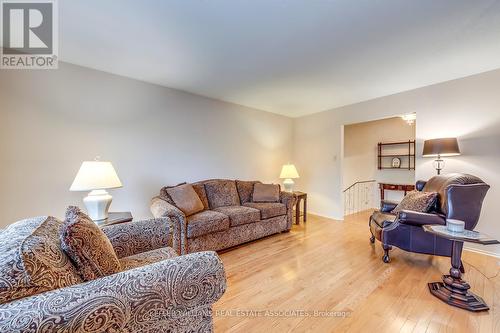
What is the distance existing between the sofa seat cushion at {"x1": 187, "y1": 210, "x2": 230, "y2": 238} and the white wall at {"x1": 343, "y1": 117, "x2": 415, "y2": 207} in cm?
359

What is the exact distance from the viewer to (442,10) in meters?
1.70

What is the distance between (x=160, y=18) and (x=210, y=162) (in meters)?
2.38

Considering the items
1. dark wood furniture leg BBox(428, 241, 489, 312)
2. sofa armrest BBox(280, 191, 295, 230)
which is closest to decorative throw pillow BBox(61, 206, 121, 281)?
dark wood furniture leg BBox(428, 241, 489, 312)

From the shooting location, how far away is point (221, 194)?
140 inches

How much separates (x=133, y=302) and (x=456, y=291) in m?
2.49

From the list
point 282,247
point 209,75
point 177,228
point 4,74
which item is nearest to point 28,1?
point 4,74

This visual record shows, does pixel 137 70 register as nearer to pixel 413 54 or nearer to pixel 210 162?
pixel 210 162

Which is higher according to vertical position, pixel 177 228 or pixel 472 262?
pixel 177 228

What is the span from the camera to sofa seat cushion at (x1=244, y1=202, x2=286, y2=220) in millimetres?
3334

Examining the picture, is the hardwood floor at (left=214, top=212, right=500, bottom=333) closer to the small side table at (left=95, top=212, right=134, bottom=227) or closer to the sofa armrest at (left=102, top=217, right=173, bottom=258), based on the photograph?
the sofa armrest at (left=102, top=217, right=173, bottom=258)

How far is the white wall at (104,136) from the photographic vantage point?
2.25 m

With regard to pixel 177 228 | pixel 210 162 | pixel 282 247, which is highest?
pixel 210 162

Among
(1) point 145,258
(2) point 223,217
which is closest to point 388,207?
(2) point 223,217

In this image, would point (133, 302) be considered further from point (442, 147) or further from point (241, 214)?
point (442, 147)
